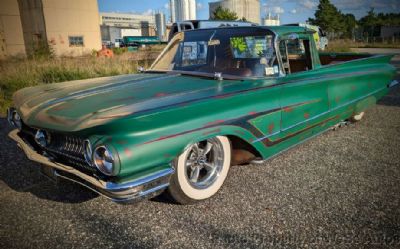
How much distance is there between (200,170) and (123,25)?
377ft

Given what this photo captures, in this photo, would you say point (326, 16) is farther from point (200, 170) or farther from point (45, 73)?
point (200, 170)

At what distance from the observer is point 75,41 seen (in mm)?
34750

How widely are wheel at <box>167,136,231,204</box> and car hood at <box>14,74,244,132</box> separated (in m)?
0.42

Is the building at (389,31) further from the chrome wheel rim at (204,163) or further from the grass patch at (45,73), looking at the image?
the chrome wheel rim at (204,163)

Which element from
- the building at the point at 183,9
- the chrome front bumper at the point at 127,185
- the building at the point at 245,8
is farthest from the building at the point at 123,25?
the chrome front bumper at the point at 127,185

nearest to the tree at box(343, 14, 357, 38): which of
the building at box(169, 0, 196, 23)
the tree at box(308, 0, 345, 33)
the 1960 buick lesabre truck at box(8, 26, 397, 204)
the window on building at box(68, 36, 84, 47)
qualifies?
the tree at box(308, 0, 345, 33)

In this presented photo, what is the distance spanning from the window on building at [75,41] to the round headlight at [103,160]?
117 feet

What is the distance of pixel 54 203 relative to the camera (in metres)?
2.82

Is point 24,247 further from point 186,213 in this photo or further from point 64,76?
point 64,76

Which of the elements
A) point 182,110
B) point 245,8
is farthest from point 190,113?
point 245,8

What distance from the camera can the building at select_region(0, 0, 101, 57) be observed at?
31.8m

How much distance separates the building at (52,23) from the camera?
3177 cm

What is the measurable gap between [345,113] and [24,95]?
3711mm

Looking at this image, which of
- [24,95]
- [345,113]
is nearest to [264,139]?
[345,113]
